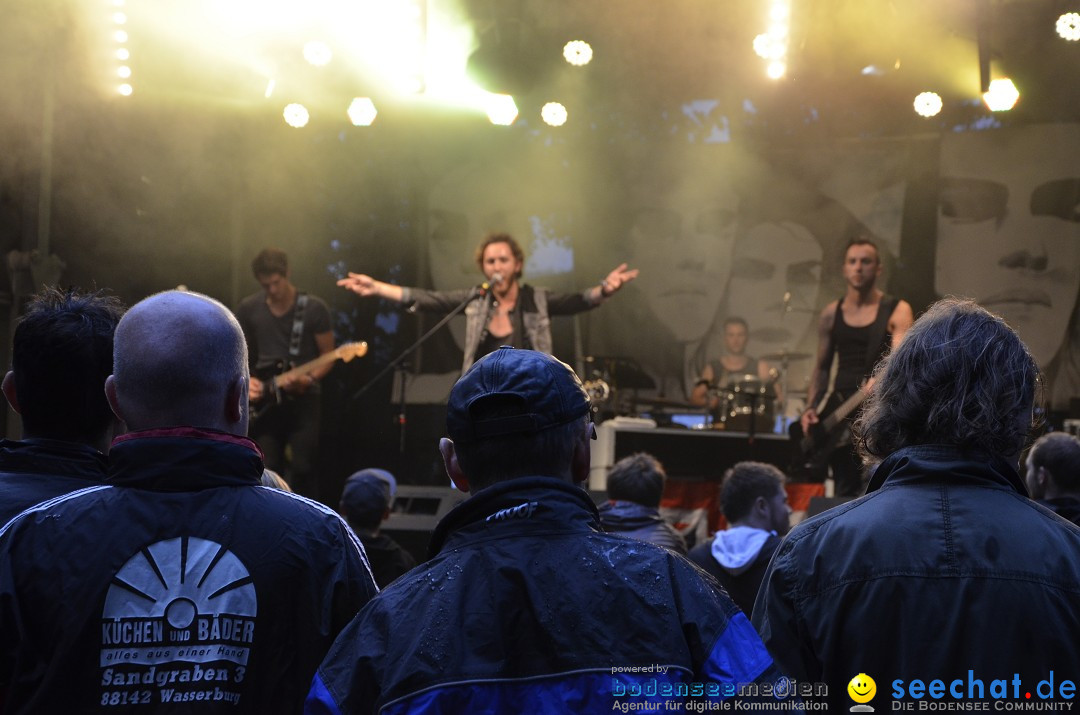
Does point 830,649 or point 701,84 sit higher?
point 701,84

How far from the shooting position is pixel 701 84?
434 inches

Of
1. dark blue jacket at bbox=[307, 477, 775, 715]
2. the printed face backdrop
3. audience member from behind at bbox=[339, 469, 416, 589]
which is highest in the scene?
the printed face backdrop

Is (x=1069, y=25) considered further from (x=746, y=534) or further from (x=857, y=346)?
(x=746, y=534)

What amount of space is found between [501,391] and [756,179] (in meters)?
10.7

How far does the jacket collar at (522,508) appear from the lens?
147cm

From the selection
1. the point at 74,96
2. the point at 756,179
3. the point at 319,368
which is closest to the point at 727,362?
the point at 756,179

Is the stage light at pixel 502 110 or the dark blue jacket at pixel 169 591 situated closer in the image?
the dark blue jacket at pixel 169 591

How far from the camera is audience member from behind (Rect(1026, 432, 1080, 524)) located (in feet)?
10.7

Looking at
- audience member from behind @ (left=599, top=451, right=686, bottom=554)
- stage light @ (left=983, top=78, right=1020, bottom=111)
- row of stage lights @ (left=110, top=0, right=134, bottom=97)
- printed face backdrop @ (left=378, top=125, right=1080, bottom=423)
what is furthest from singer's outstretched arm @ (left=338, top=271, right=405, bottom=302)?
stage light @ (left=983, top=78, right=1020, bottom=111)

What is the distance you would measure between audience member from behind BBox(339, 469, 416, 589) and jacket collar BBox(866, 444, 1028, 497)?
9.23ft

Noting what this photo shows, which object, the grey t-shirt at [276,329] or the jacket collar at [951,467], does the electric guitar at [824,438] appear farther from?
the jacket collar at [951,467]

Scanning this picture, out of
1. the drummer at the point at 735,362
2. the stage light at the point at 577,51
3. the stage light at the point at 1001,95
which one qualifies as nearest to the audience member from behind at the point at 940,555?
the stage light at the point at 1001,95

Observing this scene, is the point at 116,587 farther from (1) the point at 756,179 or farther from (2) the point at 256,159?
(1) the point at 756,179

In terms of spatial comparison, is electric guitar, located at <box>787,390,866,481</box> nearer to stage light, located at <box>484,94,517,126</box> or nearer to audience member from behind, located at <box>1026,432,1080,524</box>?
audience member from behind, located at <box>1026,432,1080,524</box>
